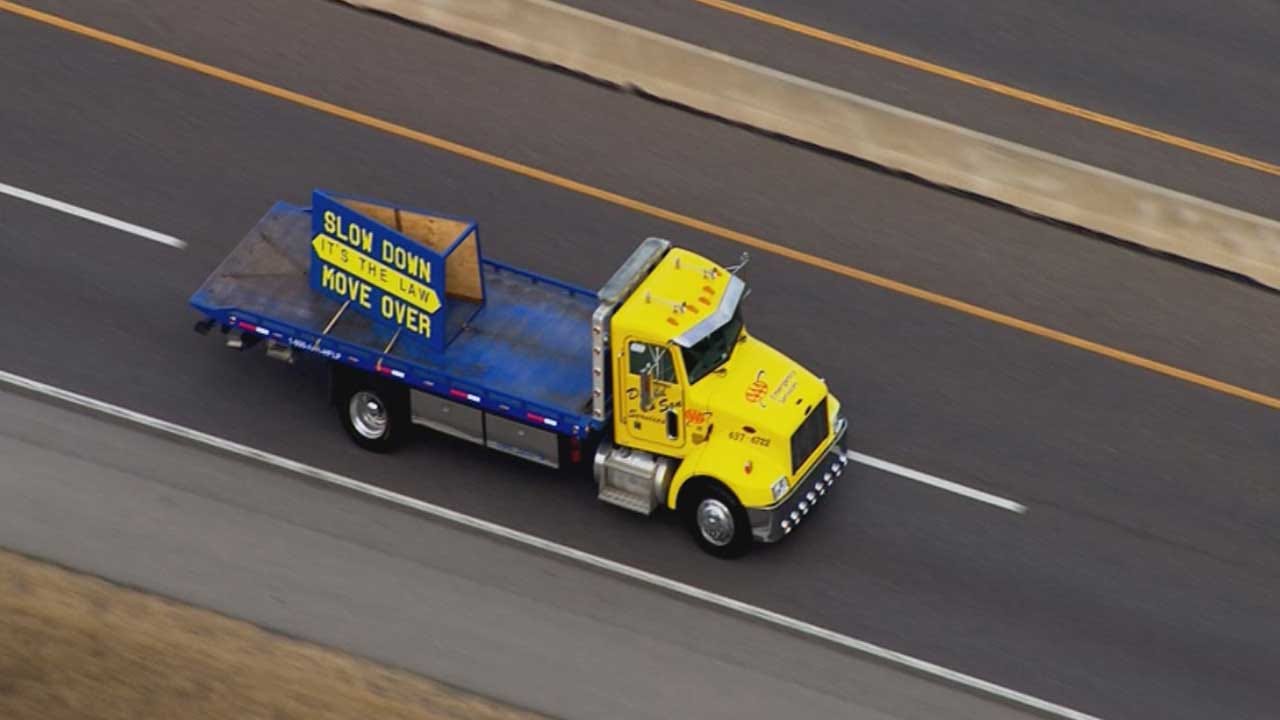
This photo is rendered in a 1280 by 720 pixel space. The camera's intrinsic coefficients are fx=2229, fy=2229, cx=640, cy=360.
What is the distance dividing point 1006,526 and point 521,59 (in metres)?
10.4

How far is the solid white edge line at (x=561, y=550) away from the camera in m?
24.4

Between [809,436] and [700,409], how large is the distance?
1.35m

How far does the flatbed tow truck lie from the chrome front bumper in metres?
0.02

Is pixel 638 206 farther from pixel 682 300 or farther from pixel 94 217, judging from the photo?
pixel 94 217

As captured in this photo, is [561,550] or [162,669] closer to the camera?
[162,669]

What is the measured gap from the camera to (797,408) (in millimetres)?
24891

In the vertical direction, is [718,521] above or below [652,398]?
below

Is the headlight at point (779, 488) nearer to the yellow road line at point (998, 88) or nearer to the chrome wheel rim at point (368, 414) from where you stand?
the chrome wheel rim at point (368, 414)

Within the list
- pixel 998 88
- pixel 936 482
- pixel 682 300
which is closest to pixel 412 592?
pixel 682 300

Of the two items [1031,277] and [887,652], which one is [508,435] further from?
[1031,277]

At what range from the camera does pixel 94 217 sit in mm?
29062

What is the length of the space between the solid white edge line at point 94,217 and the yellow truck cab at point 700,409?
23.1 feet

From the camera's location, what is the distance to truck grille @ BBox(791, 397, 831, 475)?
978 inches

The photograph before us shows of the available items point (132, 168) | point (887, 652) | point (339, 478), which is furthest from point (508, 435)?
point (132, 168)
